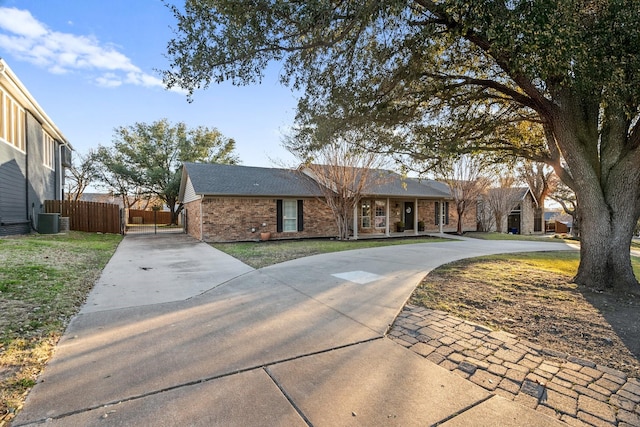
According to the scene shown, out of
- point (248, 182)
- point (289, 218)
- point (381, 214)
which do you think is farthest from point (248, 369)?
point (381, 214)

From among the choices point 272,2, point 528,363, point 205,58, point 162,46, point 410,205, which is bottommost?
point 528,363

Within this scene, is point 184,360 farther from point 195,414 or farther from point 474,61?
point 474,61

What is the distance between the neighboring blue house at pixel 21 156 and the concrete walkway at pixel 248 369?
10315mm

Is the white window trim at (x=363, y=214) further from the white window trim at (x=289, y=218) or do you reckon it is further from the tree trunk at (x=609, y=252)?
the tree trunk at (x=609, y=252)

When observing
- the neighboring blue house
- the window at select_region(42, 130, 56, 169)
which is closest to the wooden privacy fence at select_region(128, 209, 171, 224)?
the window at select_region(42, 130, 56, 169)

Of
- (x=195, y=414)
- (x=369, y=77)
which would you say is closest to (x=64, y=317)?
(x=195, y=414)

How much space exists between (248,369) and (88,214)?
18768 mm

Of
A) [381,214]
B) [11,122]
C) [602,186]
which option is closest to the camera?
[602,186]

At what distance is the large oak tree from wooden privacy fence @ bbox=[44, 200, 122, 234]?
1519cm

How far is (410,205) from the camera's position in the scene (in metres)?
20.3

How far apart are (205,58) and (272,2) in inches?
55.3

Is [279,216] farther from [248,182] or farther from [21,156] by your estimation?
[21,156]

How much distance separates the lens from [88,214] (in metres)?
17.3

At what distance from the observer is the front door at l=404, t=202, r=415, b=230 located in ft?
66.0
